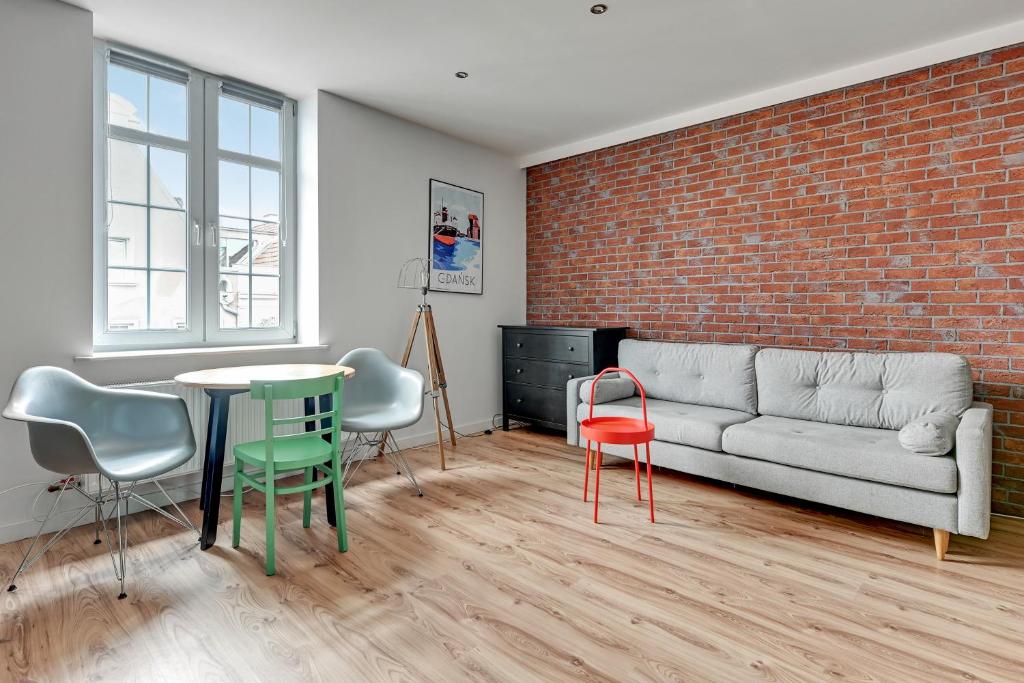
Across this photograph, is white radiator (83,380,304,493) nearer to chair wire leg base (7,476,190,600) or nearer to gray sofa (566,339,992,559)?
chair wire leg base (7,476,190,600)

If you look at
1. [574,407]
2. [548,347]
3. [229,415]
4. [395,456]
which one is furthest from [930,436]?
[229,415]

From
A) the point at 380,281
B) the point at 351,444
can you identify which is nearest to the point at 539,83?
the point at 380,281

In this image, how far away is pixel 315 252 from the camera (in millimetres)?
3682

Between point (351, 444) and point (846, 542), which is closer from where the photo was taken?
point (846, 542)

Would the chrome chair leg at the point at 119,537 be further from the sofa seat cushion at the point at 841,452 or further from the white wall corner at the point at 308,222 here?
the sofa seat cushion at the point at 841,452

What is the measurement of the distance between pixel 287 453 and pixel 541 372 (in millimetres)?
2510

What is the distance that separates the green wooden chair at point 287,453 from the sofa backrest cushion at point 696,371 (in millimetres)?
2414

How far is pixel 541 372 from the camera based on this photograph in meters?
4.54

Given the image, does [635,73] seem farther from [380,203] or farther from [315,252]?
[315,252]

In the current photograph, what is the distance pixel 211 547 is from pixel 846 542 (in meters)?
2.95

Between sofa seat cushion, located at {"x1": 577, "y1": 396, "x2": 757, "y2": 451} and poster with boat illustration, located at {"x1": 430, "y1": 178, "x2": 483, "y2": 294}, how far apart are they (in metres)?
1.58

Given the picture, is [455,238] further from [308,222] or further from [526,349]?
[308,222]

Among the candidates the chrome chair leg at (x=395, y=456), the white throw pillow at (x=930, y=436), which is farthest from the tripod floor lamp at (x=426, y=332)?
the white throw pillow at (x=930, y=436)

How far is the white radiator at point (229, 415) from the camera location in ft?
9.64
